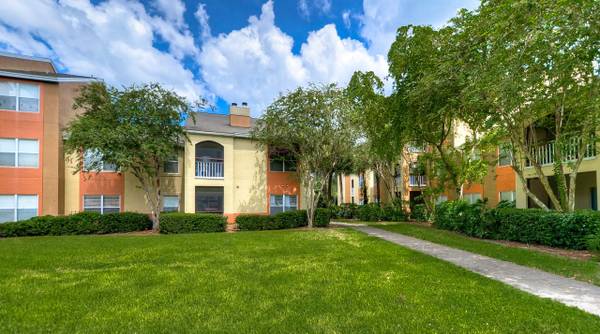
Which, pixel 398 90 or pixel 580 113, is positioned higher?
pixel 398 90

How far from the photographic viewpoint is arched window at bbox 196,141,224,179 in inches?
763

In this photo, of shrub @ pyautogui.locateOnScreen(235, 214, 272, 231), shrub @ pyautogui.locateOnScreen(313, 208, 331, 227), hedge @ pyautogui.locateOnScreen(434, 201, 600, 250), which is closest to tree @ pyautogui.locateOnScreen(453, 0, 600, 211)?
hedge @ pyautogui.locateOnScreen(434, 201, 600, 250)

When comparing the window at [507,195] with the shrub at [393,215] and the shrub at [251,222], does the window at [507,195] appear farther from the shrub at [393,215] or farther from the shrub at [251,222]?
the shrub at [251,222]

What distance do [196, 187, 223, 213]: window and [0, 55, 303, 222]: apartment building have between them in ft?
0.20

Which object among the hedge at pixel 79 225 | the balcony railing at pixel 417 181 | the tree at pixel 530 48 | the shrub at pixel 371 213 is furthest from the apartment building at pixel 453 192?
the hedge at pixel 79 225

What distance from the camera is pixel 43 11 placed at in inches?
493

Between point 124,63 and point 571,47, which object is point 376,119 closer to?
point 571,47

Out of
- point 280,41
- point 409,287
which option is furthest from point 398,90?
point 409,287

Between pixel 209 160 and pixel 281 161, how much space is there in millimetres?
4810

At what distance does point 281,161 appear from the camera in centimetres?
2150

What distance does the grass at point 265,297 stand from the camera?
411 cm

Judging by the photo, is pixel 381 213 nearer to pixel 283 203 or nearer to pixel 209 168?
pixel 283 203

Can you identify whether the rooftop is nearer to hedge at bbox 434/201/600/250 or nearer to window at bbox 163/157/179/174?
window at bbox 163/157/179/174

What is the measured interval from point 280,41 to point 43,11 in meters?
10.2
